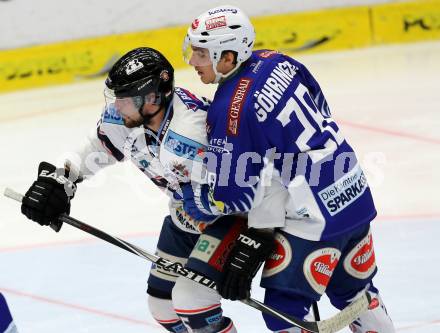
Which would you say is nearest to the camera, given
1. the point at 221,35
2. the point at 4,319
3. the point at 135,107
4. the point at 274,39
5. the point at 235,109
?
the point at 235,109

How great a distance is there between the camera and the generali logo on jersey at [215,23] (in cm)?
311

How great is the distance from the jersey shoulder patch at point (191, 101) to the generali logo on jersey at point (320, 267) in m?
0.62

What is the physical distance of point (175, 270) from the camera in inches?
130

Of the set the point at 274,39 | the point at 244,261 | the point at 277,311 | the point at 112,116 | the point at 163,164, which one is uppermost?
the point at 112,116

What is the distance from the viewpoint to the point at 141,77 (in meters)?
3.16

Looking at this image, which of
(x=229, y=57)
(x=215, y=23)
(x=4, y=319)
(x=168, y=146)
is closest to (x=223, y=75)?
(x=229, y=57)

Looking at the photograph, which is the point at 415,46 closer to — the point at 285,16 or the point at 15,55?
the point at 285,16

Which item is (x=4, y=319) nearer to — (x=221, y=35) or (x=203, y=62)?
(x=203, y=62)

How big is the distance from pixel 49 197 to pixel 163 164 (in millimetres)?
462

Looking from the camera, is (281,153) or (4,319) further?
(4,319)

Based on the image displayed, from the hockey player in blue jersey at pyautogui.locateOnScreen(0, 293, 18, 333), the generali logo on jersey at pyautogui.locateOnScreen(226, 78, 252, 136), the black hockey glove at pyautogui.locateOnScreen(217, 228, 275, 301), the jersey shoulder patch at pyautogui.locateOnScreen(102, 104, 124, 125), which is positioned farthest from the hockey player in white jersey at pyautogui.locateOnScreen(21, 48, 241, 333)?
the hockey player in blue jersey at pyautogui.locateOnScreen(0, 293, 18, 333)

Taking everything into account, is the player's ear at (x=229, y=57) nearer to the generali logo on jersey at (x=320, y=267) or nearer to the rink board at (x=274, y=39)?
the generali logo on jersey at (x=320, y=267)

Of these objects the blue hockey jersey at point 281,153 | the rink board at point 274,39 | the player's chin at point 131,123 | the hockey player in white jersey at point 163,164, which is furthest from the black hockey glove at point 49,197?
the rink board at point 274,39

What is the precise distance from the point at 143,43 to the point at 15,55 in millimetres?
1175
